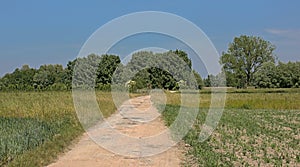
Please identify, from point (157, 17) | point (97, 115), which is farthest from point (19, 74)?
point (157, 17)

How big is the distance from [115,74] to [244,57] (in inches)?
1887

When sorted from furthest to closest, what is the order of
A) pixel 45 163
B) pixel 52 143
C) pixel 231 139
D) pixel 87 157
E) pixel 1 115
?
pixel 1 115 → pixel 231 139 → pixel 52 143 → pixel 87 157 → pixel 45 163

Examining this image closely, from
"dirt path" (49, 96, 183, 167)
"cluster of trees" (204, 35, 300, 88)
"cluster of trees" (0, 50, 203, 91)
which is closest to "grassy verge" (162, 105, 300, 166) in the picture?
"dirt path" (49, 96, 183, 167)

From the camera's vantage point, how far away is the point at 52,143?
10.8m

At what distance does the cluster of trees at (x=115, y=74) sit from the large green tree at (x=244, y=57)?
23285mm

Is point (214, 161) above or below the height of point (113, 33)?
below

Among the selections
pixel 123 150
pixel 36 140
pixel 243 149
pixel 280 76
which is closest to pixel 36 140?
pixel 36 140

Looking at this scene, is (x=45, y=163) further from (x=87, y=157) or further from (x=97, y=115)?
(x=97, y=115)

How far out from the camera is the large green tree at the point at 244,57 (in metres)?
93.2

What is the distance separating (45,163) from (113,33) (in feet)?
16.8

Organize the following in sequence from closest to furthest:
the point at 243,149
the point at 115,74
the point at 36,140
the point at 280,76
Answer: the point at 36,140
the point at 243,149
the point at 115,74
the point at 280,76

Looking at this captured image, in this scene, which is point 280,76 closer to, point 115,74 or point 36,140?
point 115,74

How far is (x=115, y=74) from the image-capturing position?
186 ft

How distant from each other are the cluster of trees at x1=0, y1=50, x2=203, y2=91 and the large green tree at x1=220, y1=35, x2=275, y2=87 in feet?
76.4
